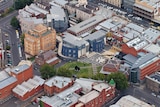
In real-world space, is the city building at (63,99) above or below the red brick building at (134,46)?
below

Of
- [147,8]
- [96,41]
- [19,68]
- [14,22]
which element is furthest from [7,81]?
[147,8]

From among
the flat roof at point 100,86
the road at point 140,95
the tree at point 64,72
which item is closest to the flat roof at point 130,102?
the road at point 140,95

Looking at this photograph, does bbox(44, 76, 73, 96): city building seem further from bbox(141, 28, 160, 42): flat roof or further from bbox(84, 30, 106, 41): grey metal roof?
bbox(141, 28, 160, 42): flat roof

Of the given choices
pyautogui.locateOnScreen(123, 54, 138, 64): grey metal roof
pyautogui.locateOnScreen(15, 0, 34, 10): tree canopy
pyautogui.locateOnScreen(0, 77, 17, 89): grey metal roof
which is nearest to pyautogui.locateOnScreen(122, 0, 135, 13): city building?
pyautogui.locateOnScreen(123, 54, 138, 64): grey metal roof

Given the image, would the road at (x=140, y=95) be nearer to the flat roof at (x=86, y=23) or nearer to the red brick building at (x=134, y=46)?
the red brick building at (x=134, y=46)

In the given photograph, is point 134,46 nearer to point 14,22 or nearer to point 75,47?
point 75,47

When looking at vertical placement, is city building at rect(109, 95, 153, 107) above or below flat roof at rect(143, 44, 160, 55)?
below

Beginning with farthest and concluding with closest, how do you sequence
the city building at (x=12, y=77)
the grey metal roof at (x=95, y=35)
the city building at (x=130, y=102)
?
the grey metal roof at (x=95, y=35) < the city building at (x=12, y=77) < the city building at (x=130, y=102)
